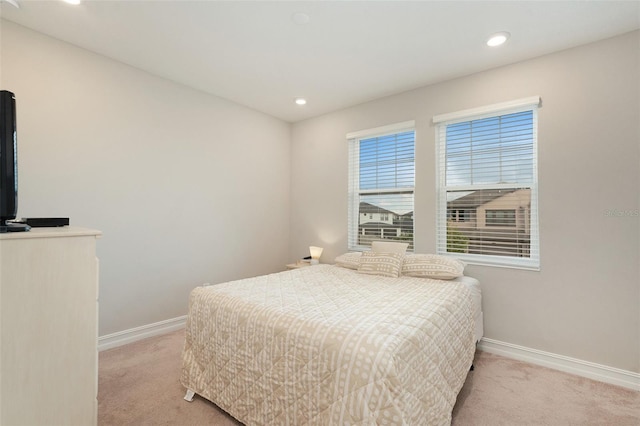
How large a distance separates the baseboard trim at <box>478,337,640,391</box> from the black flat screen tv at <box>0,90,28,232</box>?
3498mm

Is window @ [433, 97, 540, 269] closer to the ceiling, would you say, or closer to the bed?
the ceiling

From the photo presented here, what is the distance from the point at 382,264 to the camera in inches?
115

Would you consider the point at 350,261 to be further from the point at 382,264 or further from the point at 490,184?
the point at 490,184

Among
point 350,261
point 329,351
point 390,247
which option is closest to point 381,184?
point 390,247

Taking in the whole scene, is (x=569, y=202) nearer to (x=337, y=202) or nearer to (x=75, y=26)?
(x=337, y=202)

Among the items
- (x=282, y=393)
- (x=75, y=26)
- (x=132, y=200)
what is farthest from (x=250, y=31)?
(x=282, y=393)

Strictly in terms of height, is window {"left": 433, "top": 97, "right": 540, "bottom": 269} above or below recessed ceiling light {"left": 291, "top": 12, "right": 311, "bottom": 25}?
below

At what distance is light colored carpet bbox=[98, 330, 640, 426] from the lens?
183 centimetres

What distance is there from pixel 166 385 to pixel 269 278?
1.06 m

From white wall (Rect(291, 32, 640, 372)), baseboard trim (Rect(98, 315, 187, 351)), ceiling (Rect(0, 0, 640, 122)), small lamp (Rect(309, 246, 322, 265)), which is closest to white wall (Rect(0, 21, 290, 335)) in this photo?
baseboard trim (Rect(98, 315, 187, 351))

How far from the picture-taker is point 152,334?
3.07 metres

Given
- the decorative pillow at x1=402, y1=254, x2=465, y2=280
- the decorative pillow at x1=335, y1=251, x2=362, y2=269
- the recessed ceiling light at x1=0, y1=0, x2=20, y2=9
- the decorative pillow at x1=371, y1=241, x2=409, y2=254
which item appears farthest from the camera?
the decorative pillow at x1=335, y1=251, x2=362, y2=269

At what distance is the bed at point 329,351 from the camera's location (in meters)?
1.25

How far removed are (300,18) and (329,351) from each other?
224cm
